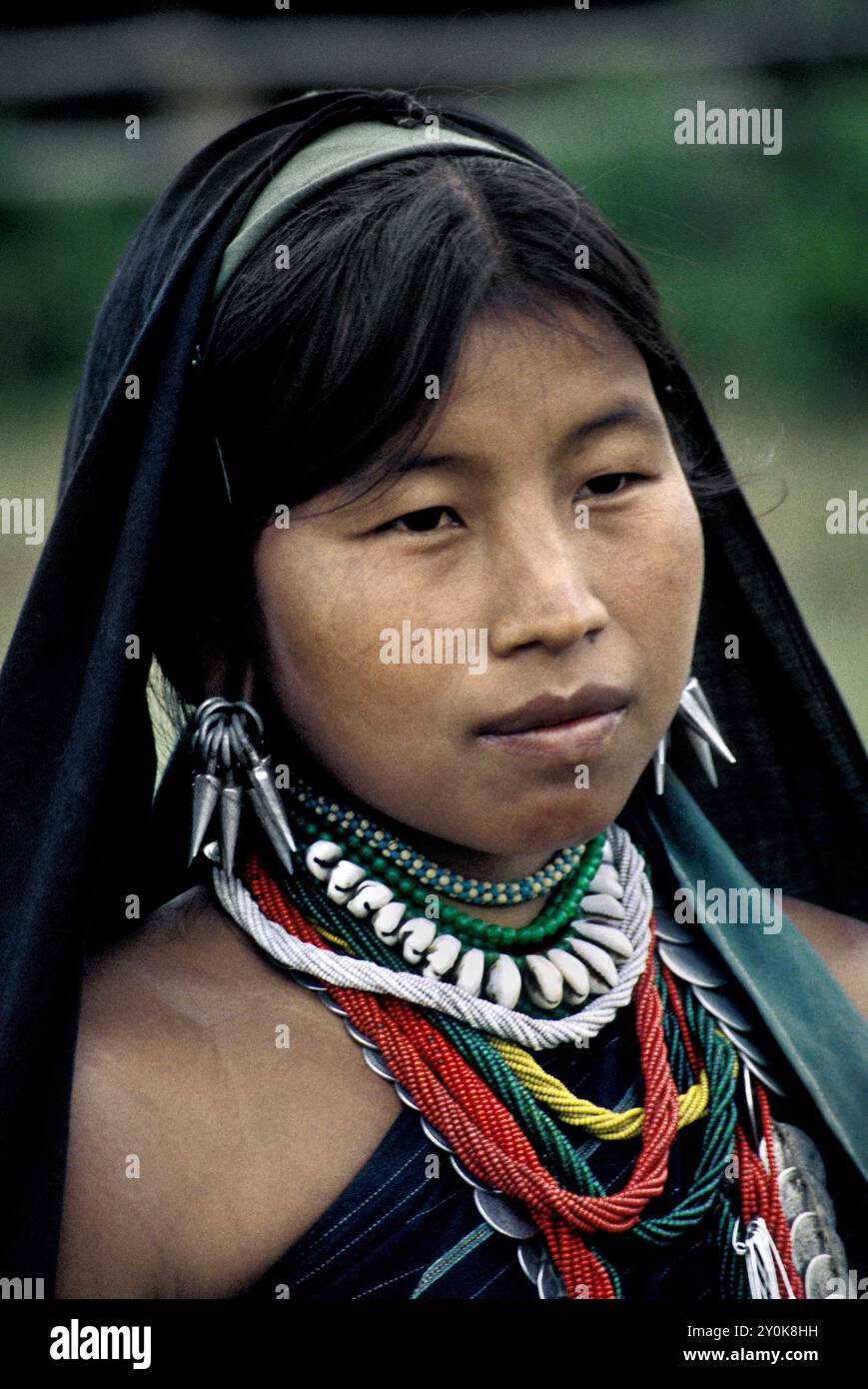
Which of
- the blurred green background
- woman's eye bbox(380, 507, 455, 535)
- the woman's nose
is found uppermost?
the blurred green background

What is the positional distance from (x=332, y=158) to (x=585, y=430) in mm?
374

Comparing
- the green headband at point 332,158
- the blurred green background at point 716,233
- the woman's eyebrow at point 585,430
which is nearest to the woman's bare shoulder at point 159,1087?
the woman's eyebrow at point 585,430

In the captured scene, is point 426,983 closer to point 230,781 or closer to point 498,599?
point 230,781

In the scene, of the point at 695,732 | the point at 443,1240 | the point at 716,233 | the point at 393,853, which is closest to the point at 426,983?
the point at 393,853

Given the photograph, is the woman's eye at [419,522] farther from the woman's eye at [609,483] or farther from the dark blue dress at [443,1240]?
the dark blue dress at [443,1240]

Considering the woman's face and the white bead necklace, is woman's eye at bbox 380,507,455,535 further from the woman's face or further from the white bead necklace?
the white bead necklace

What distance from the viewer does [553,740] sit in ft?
5.08

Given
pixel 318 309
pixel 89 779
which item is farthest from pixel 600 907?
pixel 318 309

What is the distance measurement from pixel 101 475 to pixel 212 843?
36 cm

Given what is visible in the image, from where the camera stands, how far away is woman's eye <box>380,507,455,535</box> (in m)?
1.53

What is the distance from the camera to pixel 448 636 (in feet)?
4.94

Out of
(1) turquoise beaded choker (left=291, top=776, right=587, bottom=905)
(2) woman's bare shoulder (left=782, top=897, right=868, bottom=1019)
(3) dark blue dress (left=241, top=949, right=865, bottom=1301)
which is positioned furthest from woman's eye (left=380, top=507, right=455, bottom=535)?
(2) woman's bare shoulder (left=782, top=897, right=868, bottom=1019)

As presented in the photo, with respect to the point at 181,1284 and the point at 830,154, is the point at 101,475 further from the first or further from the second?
the point at 830,154

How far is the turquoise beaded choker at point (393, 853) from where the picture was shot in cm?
165
